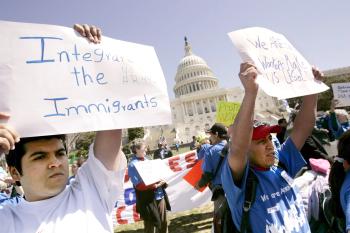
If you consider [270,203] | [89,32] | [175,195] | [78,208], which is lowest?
[175,195]

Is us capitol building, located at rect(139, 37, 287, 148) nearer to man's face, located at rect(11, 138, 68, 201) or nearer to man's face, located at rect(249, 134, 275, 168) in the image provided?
man's face, located at rect(249, 134, 275, 168)

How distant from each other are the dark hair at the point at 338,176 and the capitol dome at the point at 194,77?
320 feet

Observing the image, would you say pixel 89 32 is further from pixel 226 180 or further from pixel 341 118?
pixel 341 118

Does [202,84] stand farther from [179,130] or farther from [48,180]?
[48,180]

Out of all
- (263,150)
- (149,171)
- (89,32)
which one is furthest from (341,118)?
(89,32)

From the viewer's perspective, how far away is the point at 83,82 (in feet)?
6.49

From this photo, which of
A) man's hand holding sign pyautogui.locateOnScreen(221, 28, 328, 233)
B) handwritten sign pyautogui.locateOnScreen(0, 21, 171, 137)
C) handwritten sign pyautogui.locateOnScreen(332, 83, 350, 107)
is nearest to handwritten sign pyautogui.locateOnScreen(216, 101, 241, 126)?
man's hand holding sign pyautogui.locateOnScreen(221, 28, 328, 233)

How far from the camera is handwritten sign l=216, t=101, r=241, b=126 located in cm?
555

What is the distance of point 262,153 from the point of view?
2424mm

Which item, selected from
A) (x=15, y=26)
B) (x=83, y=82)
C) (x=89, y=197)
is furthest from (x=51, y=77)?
(x=89, y=197)

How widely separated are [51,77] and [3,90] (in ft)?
0.87

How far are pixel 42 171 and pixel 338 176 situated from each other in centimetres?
227

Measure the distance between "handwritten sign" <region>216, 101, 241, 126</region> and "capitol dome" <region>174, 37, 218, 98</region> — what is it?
94409 mm

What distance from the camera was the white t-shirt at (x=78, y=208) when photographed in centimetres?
167
